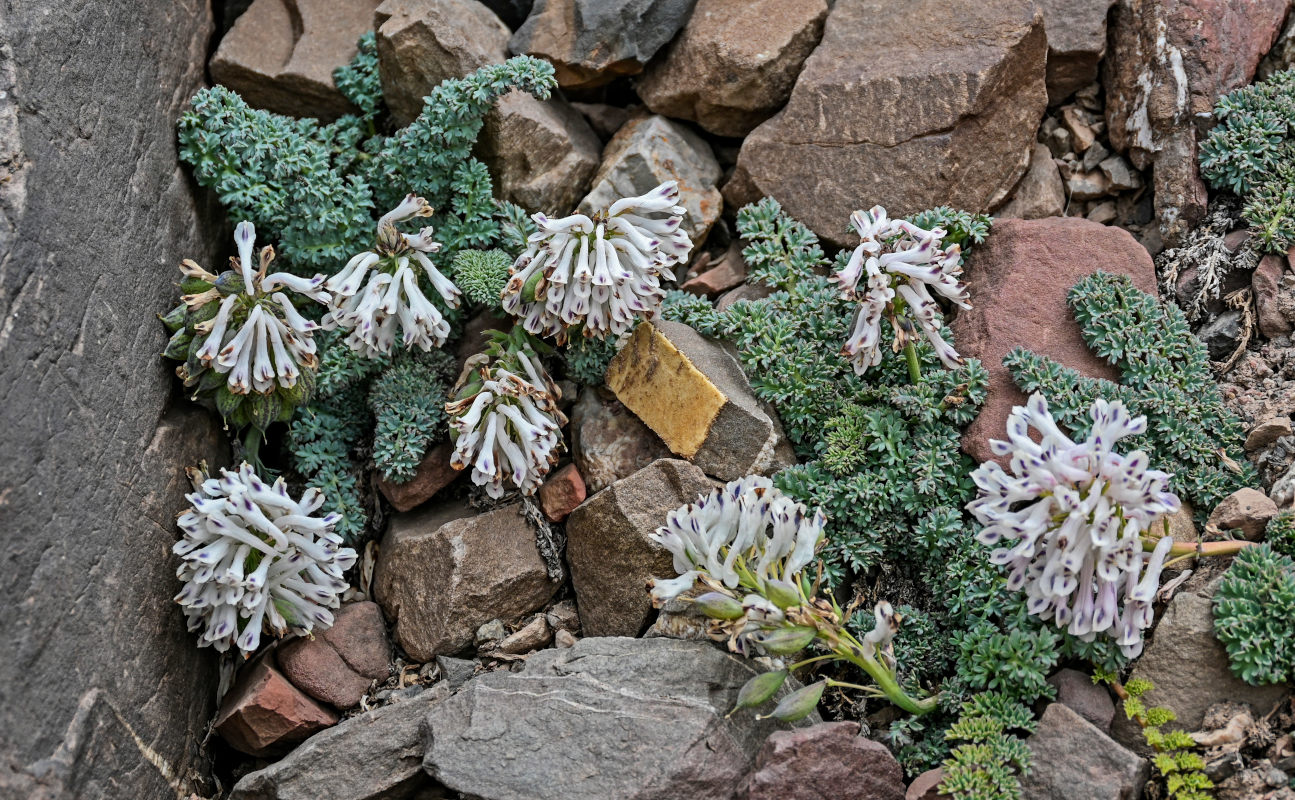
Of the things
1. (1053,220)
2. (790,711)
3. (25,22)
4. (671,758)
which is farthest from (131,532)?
(1053,220)

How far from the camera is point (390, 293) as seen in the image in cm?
492

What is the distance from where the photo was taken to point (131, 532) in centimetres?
443

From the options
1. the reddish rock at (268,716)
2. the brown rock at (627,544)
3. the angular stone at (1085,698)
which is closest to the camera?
the angular stone at (1085,698)

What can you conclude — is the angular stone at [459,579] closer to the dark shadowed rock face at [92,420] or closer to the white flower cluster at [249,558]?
the white flower cluster at [249,558]

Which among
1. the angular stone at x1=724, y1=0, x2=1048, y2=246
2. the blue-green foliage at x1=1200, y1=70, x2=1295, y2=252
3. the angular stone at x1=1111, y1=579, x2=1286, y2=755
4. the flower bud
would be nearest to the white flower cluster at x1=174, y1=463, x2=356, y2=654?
the flower bud

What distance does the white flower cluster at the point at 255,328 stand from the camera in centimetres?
470

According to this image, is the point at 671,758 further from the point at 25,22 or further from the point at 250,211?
the point at 25,22

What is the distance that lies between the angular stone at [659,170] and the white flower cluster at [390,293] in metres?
1.02

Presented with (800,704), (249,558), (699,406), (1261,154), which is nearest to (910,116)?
(1261,154)

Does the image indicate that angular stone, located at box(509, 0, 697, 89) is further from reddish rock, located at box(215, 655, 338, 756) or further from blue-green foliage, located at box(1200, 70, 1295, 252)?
reddish rock, located at box(215, 655, 338, 756)

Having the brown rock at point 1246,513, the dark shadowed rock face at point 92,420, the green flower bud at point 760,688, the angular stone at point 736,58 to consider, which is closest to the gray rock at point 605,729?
the green flower bud at point 760,688

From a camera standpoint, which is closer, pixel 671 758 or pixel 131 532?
pixel 671 758

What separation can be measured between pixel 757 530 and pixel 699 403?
0.87 m

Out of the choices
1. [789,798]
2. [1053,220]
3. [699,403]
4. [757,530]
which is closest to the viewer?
[789,798]
